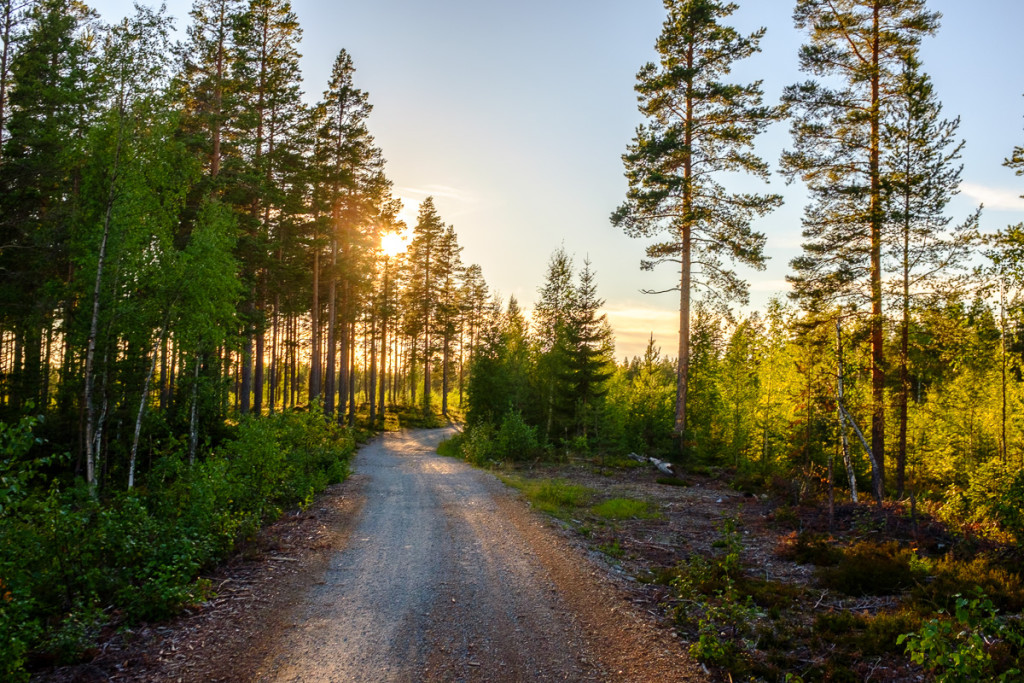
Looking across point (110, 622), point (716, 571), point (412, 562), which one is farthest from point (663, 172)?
point (110, 622)

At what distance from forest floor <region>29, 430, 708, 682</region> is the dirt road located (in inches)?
0.9

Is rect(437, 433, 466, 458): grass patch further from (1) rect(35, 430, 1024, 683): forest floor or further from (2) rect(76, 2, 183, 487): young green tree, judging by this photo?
(2) rect(76, 2, 183, 487): young green tree

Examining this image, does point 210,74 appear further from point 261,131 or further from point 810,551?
point 810,551

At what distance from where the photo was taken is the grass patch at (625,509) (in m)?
13.9

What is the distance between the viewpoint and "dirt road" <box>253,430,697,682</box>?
19.8 feet

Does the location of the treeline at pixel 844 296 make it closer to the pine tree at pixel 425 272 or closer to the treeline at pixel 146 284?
the treeline at pixel 146 284

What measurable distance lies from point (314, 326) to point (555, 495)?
20.2m

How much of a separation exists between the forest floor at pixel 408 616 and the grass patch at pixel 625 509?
7.12 feet

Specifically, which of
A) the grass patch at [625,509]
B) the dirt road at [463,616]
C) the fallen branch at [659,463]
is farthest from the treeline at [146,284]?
the fallen branch at [659,463]

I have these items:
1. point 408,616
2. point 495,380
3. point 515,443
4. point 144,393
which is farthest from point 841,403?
point 144,393

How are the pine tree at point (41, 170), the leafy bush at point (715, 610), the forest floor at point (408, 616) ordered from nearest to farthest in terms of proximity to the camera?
the forest floor at point (408, 616), the leafy bush at point (715, 610), the pine tree at point (41, 170)

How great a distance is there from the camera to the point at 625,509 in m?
14.3

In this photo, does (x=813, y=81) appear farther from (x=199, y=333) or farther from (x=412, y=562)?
(x=199, y=333)

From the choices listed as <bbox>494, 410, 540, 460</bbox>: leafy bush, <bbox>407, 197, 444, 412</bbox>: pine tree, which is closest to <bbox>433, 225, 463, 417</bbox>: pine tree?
<bbox>407, 197, 444, 412</bbox>: pine tree
